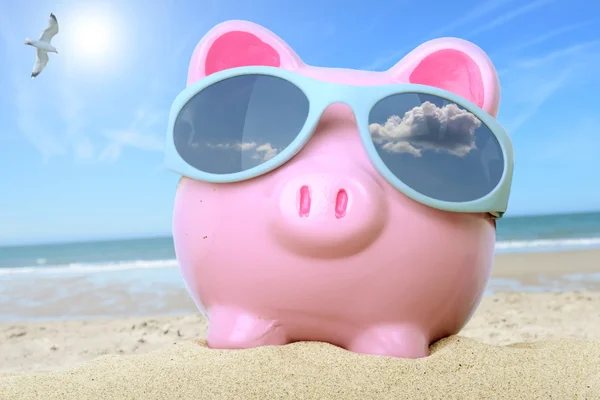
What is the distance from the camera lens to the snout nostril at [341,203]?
2.08 meters

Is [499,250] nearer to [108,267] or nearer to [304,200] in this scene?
[108,267]

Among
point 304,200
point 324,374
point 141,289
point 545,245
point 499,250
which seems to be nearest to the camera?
point 324,374

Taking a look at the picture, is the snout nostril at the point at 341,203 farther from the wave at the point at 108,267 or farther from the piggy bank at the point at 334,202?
the wave at the point at 108,267

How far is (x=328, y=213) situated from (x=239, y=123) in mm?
522

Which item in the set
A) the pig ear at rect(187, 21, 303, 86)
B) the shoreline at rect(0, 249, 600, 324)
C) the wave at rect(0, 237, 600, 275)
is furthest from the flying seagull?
the wave at rect(0, 237, 600, 275)

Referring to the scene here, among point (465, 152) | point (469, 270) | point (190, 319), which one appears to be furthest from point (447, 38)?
point (190, 319)

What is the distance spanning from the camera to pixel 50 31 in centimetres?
566

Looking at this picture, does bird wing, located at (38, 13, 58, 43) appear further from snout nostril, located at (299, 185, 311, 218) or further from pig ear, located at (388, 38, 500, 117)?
snout nostril, located at (299, 185, 311, 218)

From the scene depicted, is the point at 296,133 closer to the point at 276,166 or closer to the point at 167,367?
the point at 276,166

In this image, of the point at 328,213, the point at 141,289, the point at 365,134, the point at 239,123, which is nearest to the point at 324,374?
the point at 328,213

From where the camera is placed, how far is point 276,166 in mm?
2162

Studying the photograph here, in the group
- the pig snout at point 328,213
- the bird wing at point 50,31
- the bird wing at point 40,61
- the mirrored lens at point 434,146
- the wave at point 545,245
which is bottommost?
the wave at point 545,245

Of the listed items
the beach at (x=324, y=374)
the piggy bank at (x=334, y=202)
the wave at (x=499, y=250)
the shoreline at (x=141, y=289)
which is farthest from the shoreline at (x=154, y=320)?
the wave at (x=499, y=250)

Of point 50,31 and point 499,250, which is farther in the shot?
point 499,250
